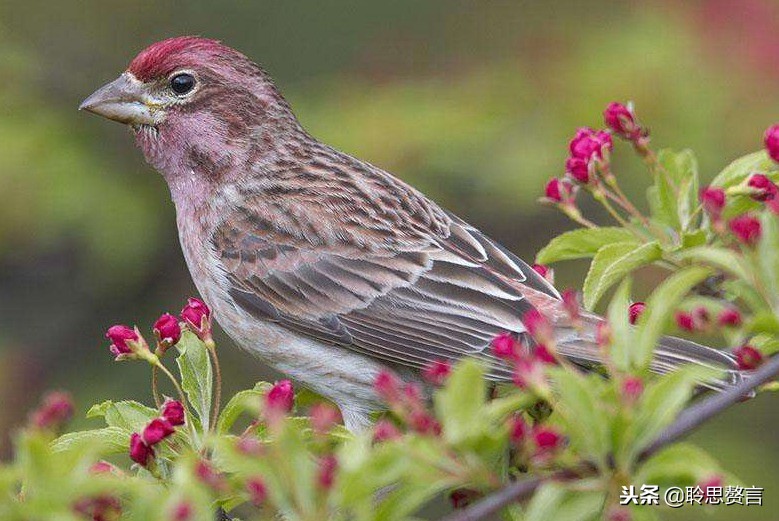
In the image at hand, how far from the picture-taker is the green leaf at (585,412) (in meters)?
2.78

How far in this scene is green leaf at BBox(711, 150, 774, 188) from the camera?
419cm

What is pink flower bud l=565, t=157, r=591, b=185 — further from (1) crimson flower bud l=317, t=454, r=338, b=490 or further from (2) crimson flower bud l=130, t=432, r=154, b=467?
(1) crimson flower bud l=317, t=454, r=338, b=490

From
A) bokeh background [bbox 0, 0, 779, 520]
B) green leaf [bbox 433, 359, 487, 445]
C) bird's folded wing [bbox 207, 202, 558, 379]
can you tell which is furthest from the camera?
bokeh background [bbox 0, 0, 779, 520]

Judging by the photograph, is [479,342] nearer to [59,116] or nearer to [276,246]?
[276,246]

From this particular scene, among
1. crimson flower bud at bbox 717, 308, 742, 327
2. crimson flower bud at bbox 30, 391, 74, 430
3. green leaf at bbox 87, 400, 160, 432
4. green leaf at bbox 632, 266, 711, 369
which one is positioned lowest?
green leaf at bbox 87, 400, 160, 432

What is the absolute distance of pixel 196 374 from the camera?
13.6ft

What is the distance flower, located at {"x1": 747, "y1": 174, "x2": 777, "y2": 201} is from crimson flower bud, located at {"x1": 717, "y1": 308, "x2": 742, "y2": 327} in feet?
2.13

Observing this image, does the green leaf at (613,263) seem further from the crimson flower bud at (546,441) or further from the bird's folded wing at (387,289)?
the crimson flower bud at (546,441)

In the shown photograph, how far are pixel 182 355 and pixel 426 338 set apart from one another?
1.30 metres

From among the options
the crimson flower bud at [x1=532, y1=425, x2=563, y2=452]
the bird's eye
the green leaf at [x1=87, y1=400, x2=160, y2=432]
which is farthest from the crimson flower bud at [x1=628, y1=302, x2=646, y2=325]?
the bird's eye

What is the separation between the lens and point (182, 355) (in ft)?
13.7

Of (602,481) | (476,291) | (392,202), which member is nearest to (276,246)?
(392,202)

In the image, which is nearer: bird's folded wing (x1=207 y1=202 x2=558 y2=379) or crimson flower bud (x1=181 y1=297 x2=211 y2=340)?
crimson flower bud (x1=181 y1=297 x2=211 y2=340)

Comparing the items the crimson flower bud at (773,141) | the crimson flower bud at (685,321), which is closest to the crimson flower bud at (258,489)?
the crimson flower bud at (685,321)
